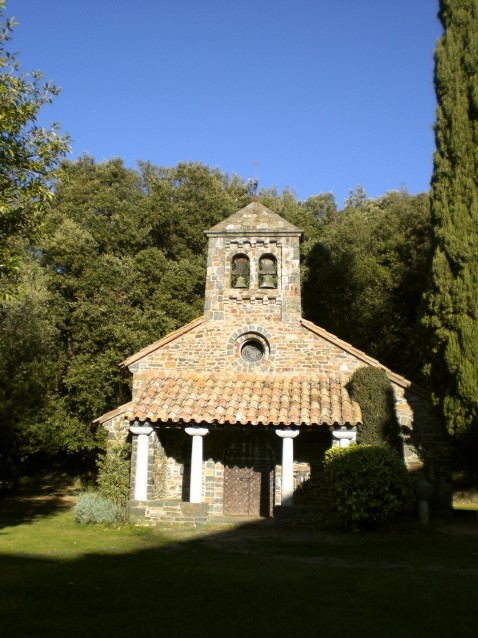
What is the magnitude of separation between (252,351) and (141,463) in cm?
479

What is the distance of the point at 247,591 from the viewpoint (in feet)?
26.2

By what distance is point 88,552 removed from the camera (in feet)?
37.0

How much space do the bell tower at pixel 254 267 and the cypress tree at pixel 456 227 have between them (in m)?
4.33

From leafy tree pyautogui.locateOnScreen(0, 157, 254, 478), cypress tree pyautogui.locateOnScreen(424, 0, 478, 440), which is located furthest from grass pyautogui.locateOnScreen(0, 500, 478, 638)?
leafy tree pyautogui.locateOnScreen(0, 157, 254, 478)

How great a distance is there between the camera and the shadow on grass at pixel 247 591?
651 centimetres

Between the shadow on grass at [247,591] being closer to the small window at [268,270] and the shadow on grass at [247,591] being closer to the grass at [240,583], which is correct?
the grass at [240,583]

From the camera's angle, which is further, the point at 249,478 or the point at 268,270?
the point at 268,270

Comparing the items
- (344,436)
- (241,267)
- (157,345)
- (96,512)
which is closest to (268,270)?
(241,267)

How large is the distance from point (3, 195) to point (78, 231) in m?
14.4

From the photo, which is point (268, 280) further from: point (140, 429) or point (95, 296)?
point (95, 296)

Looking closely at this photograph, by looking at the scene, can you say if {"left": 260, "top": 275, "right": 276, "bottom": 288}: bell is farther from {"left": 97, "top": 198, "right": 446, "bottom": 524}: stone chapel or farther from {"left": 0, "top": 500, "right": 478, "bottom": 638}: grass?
{"left": 0, "top": 500, "right": 478, "bottom": 638}: grass

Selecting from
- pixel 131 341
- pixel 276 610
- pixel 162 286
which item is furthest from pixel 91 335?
pixel 276 610

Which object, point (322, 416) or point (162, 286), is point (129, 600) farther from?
point (162, 286)

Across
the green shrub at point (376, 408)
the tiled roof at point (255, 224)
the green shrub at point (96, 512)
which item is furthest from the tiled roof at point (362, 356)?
the green shrub at point (96, 512)
